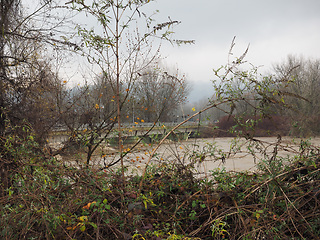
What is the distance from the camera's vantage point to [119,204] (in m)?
2.27

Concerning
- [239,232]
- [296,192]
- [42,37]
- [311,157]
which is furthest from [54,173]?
[42,37]

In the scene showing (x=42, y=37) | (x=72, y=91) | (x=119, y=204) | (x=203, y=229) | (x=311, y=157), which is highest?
(x=42, y=37)

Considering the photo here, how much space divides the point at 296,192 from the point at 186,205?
92 centimetres

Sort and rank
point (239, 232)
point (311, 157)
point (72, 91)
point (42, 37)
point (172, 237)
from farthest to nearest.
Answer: point (72, 91), point (42, 37), point (311, 157), point (239, 232), point (172, 237)

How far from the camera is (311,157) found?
253cm

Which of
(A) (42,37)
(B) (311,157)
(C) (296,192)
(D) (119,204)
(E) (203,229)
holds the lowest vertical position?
(E) (203,229)

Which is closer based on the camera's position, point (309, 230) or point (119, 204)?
point (309, 230)

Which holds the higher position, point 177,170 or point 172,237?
point 177,170

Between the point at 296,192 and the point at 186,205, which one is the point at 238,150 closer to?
the point at 296,192

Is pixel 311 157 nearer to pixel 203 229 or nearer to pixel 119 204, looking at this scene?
pixel 203 229

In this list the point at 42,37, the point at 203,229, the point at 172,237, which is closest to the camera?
the point at 172,237

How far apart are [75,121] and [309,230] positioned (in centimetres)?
440

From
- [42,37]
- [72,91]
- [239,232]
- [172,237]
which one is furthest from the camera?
[72,91]

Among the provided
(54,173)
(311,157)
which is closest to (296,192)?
(311,157)
